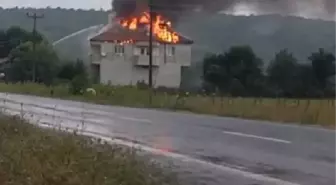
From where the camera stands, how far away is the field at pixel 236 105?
26375 millimetres

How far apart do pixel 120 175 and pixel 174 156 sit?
4026 mm

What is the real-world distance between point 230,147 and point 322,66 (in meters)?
51.3

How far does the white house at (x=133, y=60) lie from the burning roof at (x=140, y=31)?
13 cm

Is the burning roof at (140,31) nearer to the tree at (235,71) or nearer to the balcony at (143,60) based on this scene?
the balcony at (143,60)

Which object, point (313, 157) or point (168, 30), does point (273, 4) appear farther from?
point (313, 157)

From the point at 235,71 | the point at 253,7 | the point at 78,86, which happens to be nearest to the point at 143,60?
the point at 235,71

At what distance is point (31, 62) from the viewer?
74.9 metres

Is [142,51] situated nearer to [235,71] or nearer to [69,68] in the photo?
[69,68]

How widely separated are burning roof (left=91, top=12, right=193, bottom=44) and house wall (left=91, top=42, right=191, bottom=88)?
1.45m

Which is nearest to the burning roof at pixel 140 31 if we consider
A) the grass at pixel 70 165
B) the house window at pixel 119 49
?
the house window at pixel 119 49

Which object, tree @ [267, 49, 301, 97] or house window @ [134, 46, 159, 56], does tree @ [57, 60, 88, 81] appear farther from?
tree @ [267, 49, 301, 97]

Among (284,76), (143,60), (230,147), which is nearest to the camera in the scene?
(230,147)

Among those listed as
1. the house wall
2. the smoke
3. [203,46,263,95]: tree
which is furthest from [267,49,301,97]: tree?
the smoke

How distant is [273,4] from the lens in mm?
38344
